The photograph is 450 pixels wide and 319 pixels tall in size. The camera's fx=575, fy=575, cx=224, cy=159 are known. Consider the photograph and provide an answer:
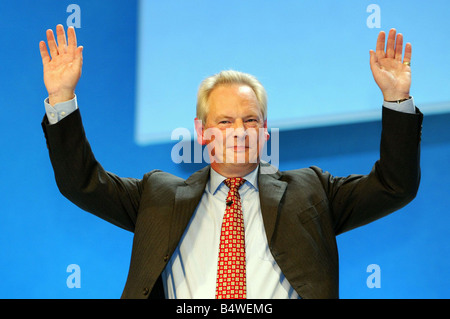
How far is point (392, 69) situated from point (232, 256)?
28.9 inches

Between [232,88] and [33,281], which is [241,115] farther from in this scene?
[33,281]

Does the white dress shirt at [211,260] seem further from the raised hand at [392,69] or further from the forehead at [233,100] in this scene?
the raised hand at [392,69]

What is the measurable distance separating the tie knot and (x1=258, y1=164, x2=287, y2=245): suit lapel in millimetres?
62

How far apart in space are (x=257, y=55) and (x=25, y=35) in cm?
106

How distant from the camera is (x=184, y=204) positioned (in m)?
1.82

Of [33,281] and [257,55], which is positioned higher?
[257,55]

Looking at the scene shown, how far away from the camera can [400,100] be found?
1.68 meters

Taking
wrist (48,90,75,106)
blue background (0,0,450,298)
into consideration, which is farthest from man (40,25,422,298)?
blue background (0,0,450,298)

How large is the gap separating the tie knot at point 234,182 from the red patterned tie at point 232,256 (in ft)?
0.21

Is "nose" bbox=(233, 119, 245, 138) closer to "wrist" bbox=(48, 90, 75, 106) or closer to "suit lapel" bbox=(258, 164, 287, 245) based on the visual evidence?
"suit lapel" bbox=(258, 164, 287, 245)

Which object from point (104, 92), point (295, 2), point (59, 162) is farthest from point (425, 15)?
point (59, 162)

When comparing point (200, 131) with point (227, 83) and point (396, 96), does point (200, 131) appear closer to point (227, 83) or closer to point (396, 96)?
point (227, 83)

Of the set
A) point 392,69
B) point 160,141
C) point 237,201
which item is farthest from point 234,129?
point 160,141

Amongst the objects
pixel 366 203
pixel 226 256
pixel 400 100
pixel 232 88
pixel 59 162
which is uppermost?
pixel 232 88
